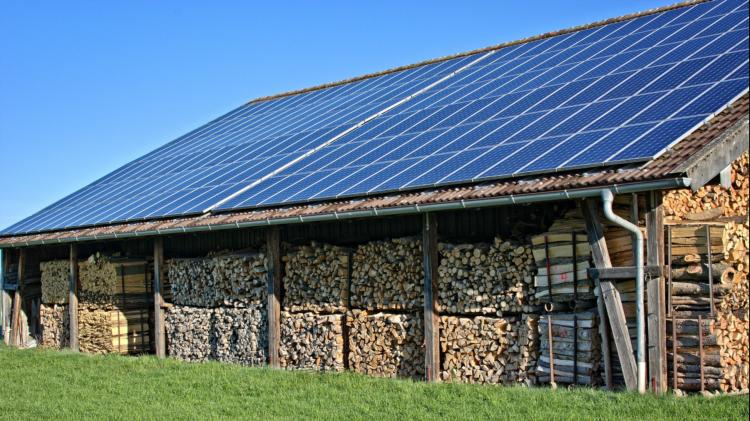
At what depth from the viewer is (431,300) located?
46.3 feet

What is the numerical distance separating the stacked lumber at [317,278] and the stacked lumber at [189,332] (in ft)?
8.12

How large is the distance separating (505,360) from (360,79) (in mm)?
15451

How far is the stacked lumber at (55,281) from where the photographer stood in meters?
22.4

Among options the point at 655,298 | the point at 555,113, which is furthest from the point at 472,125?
the point at 655,298

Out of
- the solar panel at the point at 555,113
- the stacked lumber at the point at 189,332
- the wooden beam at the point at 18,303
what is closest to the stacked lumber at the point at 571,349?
the solar panel at the point at 555,113

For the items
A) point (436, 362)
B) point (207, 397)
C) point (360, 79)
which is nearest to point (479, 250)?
point (436, 362)

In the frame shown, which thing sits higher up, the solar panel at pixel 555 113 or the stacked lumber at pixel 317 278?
the solar panel at pixel 555 113

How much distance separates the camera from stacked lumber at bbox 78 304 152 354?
20844 mm

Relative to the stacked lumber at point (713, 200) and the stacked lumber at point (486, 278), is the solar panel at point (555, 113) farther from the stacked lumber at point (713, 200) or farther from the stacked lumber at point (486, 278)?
the stacked lumber at point (486, 278)

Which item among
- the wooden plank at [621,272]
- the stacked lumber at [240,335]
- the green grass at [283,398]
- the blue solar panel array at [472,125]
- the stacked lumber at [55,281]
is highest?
the blue solar panel array at [472,125]

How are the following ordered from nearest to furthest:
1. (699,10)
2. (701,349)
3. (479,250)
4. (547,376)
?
(701,349) < (547,376) < (479,250) < (699,10)

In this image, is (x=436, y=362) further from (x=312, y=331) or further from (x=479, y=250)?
(x=312, y=331)

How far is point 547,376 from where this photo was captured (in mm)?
12836

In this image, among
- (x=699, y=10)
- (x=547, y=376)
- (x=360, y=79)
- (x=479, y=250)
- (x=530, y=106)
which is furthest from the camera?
(x=360, y=79)
